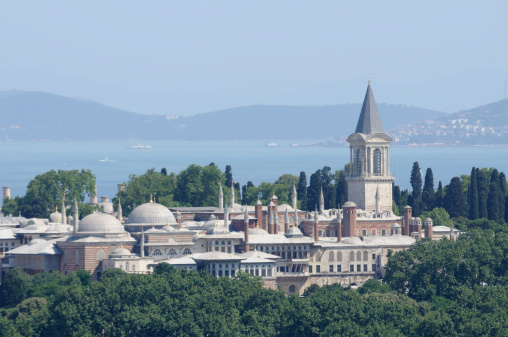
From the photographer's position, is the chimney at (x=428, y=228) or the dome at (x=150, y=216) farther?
the chimney at (x=428, y=228)

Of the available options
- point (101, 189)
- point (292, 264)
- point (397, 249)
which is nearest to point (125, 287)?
point (292, 264)

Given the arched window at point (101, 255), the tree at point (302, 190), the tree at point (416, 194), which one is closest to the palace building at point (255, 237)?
the arched window at point (101, 255)

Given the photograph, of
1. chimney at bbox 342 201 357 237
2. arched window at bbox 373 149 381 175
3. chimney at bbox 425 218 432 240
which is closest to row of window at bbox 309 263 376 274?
chimney at bbox 342 201 357 237

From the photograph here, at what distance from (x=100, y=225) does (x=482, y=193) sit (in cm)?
3763

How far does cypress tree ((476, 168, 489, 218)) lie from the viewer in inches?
4567

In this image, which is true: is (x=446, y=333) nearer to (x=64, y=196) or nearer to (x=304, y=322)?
(x=304, y=322)

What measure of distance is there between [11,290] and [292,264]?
65.7 ft

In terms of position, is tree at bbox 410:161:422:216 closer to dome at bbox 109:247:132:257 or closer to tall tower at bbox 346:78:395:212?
tall tower at bbox 346:78:395:212

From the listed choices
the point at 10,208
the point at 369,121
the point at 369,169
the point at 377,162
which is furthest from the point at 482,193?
the point at 10,208

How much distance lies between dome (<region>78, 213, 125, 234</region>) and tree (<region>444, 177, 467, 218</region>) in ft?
116

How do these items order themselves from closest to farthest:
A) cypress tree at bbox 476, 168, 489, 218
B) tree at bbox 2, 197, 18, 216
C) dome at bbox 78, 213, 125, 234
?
dome at bbox 78, 213, 125, 234, cypress tree at bbox 476, 168, 489, 218, tree at bbox 2, 197, 18, 216

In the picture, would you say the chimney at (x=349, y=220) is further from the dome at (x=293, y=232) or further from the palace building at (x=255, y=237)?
the dome at (x=293, y=232)

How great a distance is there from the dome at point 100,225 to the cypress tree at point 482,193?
35428 mm

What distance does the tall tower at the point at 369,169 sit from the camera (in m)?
109
